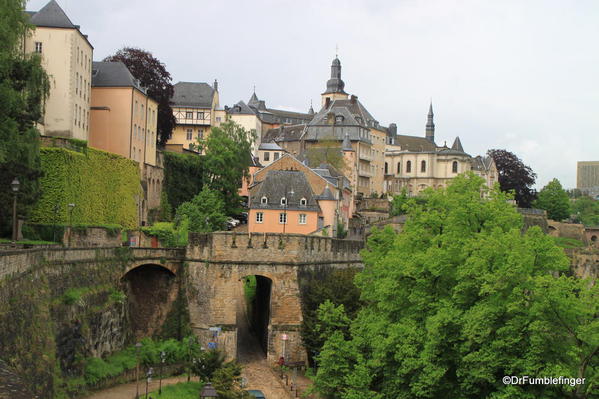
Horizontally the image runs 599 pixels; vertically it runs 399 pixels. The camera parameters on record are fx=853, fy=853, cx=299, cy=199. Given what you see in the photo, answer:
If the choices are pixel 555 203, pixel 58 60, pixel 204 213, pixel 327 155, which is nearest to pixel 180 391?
pixel 58 60

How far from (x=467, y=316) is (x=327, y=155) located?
69.4 metres

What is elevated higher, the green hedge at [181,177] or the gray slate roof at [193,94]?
the gray slate roof at [193,94]

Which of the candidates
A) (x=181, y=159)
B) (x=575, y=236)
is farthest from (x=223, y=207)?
(x=575, y=236)

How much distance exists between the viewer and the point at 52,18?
52125 mm

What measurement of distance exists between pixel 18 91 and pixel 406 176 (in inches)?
3725

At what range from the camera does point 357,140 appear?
4176 inches

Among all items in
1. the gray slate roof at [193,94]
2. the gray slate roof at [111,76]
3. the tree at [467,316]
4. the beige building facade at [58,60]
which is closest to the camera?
the tree at [467,316]

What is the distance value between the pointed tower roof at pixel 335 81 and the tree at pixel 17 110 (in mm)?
92976

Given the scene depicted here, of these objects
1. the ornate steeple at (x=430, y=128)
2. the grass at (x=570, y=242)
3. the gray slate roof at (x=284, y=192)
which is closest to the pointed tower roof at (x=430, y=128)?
the ornate steeple at (x=430, y=128)

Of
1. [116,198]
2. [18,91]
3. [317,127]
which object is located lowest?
[116,198]

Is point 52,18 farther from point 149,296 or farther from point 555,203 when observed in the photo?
point 555,203

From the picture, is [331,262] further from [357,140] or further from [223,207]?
[357,140]

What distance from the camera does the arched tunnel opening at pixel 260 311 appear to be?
4559 centimetres

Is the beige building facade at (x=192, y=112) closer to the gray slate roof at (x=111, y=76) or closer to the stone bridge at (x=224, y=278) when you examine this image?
the gray slate roof at (x=111, y=76)
